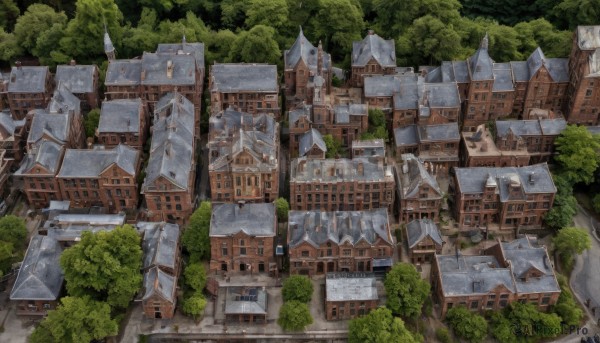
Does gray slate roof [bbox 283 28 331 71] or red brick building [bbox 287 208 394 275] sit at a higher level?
gray slate roof [bbox 283 28 331 71]

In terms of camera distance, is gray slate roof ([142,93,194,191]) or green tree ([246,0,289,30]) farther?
green tree ([246,0,289,30])

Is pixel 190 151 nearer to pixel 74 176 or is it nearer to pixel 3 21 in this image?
pixel 74 176

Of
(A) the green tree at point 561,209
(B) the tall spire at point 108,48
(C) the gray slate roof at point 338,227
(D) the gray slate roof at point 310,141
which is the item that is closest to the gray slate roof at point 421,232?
(C) the gray slate roof at point 338,227

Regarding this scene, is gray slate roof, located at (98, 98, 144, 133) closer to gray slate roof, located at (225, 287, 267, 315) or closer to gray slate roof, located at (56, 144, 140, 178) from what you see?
gray slate roof, located at (56, 144, 140, 178)

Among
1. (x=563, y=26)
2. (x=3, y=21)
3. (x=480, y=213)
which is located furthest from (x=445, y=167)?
(x=3, y=21)

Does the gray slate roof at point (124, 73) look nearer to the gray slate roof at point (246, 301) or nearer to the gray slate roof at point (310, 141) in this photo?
the gray slate roof at point (310, 141)

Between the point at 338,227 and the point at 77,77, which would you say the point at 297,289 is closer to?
the point at 338,227

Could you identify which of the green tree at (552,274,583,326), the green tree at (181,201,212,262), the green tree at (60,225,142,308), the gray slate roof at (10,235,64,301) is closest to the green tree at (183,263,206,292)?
the green tree at (181,201,212,262)

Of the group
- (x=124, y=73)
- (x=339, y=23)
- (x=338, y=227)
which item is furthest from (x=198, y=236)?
(x=339, y=23)
